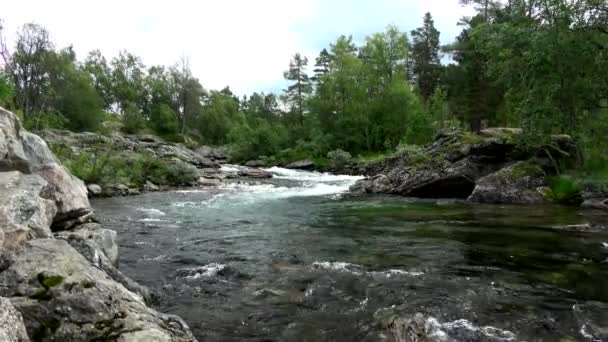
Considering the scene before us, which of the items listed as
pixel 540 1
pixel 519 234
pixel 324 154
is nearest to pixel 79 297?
pixel 519 234

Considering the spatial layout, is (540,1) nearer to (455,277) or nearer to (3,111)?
(455,277)

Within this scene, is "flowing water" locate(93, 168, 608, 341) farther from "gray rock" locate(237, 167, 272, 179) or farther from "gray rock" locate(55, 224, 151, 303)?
"gray rock" locate(237, 167, 272, 179)

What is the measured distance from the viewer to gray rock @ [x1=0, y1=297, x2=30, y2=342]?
3600mm

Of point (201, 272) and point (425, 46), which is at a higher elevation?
point (425, 46)

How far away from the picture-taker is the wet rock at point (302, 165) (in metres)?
50.6

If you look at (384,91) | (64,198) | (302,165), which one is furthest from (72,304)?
(384,91)

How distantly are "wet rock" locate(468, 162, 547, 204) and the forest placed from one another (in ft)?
5.68

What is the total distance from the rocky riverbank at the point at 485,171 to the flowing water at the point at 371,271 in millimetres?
3221

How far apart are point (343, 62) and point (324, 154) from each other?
14.7 metres

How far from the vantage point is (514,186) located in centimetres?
2012

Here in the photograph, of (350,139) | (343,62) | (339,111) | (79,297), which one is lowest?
(79,297)

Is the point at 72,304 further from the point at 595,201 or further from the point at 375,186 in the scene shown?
the point at 375,186

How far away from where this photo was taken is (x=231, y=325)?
623cm

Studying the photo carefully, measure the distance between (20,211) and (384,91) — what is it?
56.4 m
